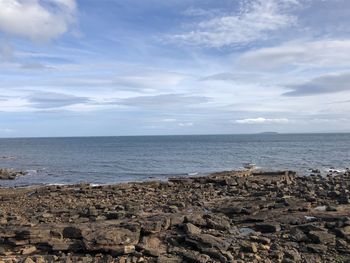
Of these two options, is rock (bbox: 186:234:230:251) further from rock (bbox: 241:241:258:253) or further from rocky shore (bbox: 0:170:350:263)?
rock (bbox: 241:241:258:253)

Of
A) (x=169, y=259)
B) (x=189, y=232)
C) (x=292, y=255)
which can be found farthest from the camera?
(x=189, y=232)

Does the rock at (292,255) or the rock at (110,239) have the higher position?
the rock at (110,239)

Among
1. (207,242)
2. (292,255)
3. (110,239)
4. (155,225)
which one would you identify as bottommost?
(292,255)

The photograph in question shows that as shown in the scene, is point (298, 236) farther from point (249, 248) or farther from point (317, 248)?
point (249, 248)

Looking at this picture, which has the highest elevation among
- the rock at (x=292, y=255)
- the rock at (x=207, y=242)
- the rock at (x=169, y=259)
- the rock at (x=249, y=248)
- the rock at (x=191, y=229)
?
the rock at (x=191, y=229)

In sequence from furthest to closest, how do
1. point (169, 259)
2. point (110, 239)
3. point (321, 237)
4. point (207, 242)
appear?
point (321, 237), point (207, 242), point (110, 239), point (169, 259)

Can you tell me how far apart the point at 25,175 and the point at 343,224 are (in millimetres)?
51442

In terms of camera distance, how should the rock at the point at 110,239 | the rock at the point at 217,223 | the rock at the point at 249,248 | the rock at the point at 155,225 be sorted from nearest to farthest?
the rock at the point at 110,239 → the rock at the point at 249,248 → the rock at the point at 155,225 → the rock at the point at 217,223

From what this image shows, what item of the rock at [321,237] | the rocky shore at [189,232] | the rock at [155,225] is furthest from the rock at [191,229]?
the rock at [321,237]

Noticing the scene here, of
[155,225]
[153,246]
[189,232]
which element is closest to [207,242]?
[189,232]

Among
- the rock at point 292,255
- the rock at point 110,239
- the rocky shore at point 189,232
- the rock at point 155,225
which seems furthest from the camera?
the rock at point 155,225

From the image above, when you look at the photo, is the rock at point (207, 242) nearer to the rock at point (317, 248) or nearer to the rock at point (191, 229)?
the rock at point (191, 229)

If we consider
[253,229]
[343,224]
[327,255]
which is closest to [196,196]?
[253,229]

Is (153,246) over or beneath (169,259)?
over
